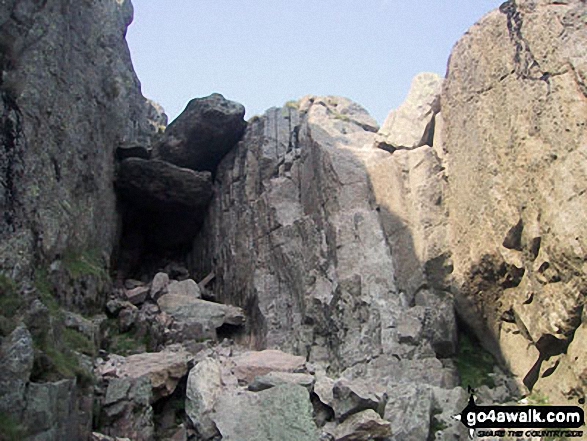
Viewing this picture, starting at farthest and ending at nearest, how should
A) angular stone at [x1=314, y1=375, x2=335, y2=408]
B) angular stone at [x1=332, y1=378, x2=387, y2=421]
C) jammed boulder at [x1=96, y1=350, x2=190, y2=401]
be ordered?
jammed boulder at [x1=96, y1=350, x2=190, y2=401] < angular stone at [x1=314, y1=375, x2=335, y2=408] < angular stone at [x1=332, y1=378, x2=387, y2=421]

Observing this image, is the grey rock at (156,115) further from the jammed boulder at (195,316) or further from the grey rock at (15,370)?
A: the grey rock at (15,370)

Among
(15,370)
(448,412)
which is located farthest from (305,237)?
(15,370)

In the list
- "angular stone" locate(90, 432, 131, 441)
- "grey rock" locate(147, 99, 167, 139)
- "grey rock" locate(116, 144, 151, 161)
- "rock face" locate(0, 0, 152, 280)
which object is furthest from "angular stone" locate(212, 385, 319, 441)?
"grey rock" locate(147, 99, 167, 139)

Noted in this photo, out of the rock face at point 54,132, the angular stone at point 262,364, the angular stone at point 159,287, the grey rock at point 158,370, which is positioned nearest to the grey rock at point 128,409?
the grey rock at point 158,370

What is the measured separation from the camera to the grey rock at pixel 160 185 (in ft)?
76.9

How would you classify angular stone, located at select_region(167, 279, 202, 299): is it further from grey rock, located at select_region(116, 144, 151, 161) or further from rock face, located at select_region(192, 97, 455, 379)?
grey rock, located at select_region(116, 144, 151, 161)

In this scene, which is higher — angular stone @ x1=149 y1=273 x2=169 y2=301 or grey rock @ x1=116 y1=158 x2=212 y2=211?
grey rock @ x1=116 y1=158 x2=212 y2=211

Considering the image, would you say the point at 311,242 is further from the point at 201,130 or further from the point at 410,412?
the point at 201,130

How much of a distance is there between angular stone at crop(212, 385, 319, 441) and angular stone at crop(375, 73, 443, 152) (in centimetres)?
1064

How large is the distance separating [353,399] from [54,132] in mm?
11236

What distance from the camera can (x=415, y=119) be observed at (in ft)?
66.7

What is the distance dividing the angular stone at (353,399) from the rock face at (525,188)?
3873 millimetres

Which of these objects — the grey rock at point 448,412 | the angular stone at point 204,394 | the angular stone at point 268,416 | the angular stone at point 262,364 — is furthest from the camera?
the angular stone at point 262,364

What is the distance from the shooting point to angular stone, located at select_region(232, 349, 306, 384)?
14.2m
